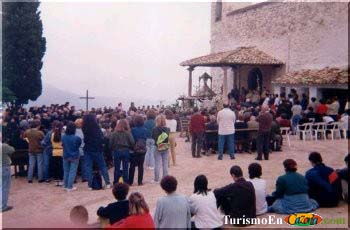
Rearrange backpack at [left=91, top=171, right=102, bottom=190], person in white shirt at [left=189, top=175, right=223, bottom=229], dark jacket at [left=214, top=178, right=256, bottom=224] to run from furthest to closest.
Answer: backpack at [left=91, top=171, right=102, bottom=190] < dark jacket at [left=214, top=178, right=256, bottom=224] < person in white shirt at [left=189, top=175, right=223, bottom=229]

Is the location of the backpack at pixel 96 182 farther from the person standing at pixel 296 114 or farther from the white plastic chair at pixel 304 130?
the person standing at pixel 296 114

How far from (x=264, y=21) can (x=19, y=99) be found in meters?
15.8

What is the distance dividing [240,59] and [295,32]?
3488 millimetres

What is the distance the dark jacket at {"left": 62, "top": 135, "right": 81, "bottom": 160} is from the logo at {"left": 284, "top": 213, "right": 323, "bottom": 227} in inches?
196

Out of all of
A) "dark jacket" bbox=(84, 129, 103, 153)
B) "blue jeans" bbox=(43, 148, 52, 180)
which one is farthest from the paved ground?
"dark jacket" bbox=(84, 129, 103, 153)

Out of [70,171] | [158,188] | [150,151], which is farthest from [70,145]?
[150,151]

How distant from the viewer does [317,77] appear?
806 inches

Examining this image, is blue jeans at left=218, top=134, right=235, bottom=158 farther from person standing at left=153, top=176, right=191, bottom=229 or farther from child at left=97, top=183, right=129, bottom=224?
child at left=97, top=183, right=129, bottom=224

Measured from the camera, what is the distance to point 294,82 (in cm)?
2128

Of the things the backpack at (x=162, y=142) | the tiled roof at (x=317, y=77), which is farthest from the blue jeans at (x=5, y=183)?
the tiled roof at (x=317, y=77)

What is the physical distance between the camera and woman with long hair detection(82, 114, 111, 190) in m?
9.32

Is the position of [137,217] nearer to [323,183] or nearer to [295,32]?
[323,183]

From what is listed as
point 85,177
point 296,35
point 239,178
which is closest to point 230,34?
point 296,35

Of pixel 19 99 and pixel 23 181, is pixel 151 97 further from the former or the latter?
pixel 23 181
